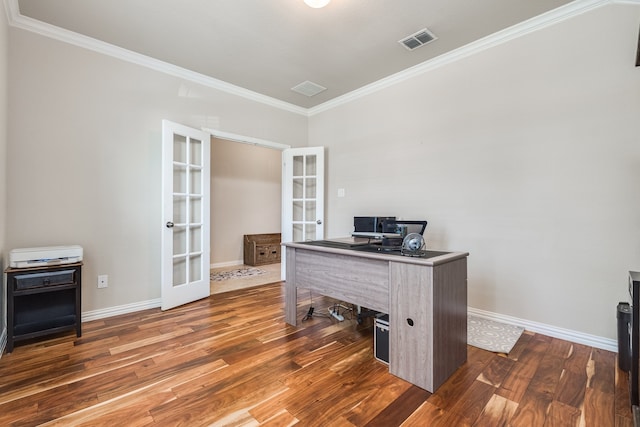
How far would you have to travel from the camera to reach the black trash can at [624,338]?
1832 mm

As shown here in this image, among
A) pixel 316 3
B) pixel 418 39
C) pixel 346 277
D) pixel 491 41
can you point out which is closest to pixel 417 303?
pixel 346 277

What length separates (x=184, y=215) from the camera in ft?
10.9

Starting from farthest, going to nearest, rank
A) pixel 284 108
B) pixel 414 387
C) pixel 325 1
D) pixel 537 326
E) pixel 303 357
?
pixel 284 108
pixel 537 326
pixel 325 1
pixel 303 357
pixel 414 387

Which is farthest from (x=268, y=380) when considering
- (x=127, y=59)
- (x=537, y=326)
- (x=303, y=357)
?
(x=127, y=59)

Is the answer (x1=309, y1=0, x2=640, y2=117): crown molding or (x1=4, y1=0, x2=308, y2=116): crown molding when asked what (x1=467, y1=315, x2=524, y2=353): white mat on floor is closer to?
(x1=309, y1=0, x2=640, y2=117): crown molding

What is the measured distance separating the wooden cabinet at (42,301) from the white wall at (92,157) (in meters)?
0.28

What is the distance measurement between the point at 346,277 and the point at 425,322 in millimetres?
661

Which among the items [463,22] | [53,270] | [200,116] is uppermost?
[463,22]

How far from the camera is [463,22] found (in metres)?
2.50

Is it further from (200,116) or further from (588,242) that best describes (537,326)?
(200,116)

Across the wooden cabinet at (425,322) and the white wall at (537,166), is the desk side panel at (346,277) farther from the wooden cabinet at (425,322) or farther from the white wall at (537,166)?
the white wall at (537,166)

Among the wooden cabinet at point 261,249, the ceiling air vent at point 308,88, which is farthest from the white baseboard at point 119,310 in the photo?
the ceiling air vent at point 308,88

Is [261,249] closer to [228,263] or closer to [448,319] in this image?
[228,263]

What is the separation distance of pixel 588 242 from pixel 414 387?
1.79m
